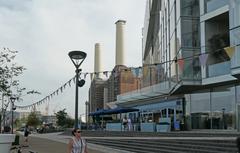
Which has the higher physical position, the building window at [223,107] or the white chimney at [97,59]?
the white chimney at [97,59]

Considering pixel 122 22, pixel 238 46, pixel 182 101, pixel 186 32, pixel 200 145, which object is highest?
pixel 122 22

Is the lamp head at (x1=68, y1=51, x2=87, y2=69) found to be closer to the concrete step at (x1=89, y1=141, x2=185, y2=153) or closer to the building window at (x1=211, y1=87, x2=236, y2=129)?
the concrete step at (x1=89, y1=141, x2=185, y2=153)

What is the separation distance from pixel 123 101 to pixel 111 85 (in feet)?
10.2

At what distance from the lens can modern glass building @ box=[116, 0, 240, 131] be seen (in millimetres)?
33500

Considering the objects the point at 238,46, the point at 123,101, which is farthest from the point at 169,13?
the point at 123,101

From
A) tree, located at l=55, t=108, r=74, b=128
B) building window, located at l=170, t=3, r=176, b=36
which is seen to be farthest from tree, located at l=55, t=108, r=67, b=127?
building window, located at l=170, t=3, r=176, b=36

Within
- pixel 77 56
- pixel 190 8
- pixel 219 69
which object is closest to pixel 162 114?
pixel 190 8

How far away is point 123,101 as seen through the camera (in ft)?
222

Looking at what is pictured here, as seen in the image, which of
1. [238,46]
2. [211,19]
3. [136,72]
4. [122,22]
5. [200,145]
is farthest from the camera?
[122,22]

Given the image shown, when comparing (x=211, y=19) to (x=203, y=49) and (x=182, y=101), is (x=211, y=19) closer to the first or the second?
(x=203, y=49)

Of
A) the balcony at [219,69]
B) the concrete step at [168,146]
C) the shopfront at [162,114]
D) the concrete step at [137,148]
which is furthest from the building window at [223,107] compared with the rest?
the concrete step at [137,148]

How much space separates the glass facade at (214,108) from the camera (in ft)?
115

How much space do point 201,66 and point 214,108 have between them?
3.80 metres

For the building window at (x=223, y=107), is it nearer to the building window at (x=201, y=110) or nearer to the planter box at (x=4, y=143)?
the building window at (x=201, y=110)
